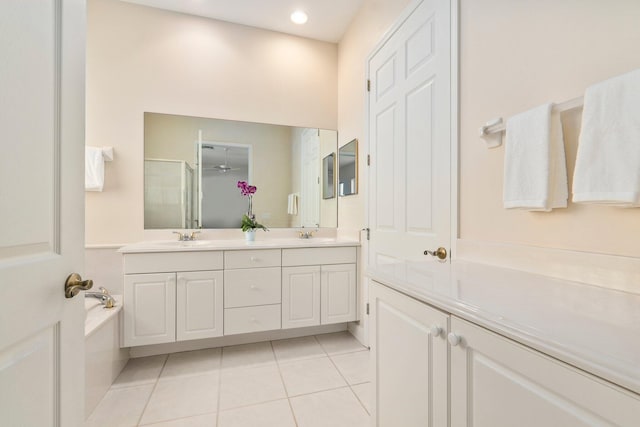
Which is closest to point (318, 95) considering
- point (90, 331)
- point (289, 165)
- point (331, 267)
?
point (289, 165)

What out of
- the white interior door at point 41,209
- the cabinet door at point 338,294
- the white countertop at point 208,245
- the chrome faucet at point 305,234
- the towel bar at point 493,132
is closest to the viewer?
the white interior door at point 41,209

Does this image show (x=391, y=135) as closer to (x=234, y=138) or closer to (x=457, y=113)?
(x=457, y=113)

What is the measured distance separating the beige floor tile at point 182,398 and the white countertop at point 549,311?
4.51 feet

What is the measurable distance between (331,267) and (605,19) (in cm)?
204

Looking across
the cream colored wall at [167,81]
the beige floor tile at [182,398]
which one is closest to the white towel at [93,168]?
the cream colored wall at [167,81]

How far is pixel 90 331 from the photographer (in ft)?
5.08

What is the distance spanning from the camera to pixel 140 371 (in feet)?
6.40

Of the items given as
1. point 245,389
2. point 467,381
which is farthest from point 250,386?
point 467,381

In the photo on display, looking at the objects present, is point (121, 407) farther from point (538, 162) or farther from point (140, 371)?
point (538, 162)

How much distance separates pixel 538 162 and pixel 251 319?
2.04 metres

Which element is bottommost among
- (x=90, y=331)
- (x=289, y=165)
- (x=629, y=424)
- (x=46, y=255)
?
(x=90, y=331)

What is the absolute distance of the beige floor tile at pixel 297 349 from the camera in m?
2.16

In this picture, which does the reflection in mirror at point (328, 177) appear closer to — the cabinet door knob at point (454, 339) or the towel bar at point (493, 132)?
the towel bar at point (493, 132)

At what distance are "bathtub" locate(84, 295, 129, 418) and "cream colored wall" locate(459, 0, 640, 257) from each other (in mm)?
2016
